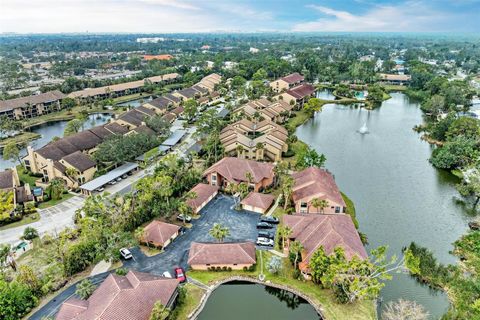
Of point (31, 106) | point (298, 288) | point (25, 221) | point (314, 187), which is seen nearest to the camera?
point (298, 288)

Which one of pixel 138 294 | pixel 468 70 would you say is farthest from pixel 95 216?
pixel 468 70

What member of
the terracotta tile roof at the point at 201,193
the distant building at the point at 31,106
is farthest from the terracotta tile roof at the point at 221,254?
the distant building at the point at 31,106

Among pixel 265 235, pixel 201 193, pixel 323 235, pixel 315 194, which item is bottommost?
pixel 265 235

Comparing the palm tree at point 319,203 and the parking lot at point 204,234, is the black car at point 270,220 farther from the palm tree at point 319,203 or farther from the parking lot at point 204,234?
the palm tree at point 319,203

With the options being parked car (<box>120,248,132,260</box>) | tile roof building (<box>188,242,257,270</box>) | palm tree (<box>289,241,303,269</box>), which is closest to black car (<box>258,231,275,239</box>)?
tile roof building (<box>188,242,257,270</box>)

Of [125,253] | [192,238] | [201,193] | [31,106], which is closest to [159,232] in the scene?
[192,238]

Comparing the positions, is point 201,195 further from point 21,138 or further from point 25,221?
point 21,138
